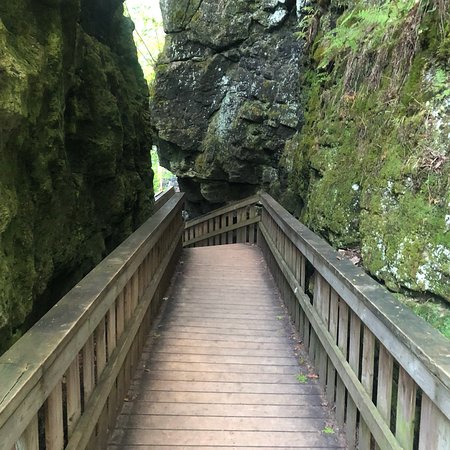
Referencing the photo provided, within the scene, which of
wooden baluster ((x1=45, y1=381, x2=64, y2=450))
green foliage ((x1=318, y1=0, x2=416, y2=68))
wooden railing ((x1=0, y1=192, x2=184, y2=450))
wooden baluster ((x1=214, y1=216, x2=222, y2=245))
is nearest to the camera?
wooden railing ((x1=0, y1=192, x2=184, y2=450))

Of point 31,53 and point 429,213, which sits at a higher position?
point 31,53

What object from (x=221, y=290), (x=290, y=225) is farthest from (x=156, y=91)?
(x=290, y=225)

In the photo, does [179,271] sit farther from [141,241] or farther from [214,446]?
[214,446]

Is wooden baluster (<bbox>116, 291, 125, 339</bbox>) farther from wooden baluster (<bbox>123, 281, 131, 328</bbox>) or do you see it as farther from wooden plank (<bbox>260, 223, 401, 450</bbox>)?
wooden plank (<bbox>260, 223, 401, 450</bbox>)

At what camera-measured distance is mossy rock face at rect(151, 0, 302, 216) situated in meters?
10.3

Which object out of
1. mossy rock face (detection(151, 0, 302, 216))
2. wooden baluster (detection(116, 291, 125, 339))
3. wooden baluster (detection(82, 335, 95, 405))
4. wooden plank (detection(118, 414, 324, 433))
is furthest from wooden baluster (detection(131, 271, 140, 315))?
mossy rock face (detection(151, 0, 302, 216))

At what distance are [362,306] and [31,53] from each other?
2372mm

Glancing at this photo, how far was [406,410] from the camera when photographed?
217 cm

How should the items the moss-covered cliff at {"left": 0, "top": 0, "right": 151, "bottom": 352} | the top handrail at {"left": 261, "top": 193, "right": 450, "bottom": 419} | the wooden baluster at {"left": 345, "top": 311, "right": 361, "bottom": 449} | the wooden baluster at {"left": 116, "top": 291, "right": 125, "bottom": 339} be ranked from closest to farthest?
the top handrail at {"left": 261, "top": 193, "right": 450, "bottom": 419} → the moss-covered cliff at {"left": 0, "top": 0, "right": 151, "bottom": 352} → the wooden baluster at {"left": 345, "top": 311, "right": 361, "bottom": 449} → the wooden baluster at {"left": 116, "top": 291, "right": 125, "bottom": 339}

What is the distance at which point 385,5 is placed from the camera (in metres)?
4.61

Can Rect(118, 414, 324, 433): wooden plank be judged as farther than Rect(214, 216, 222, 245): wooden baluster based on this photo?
No

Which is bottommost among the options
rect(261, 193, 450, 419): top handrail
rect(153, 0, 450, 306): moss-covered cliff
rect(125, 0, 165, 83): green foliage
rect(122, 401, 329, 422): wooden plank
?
rect(122, 401, 329, 422): wooden plank

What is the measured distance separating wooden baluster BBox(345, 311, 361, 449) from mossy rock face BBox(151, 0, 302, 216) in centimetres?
777

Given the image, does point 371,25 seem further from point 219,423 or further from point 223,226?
point 223,226
